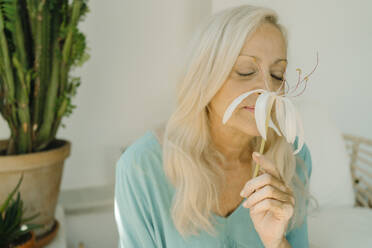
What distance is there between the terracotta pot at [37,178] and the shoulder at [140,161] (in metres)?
0.43

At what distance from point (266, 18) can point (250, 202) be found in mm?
443

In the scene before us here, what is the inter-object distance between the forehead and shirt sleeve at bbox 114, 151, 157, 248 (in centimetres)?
39

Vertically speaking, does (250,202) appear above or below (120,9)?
below

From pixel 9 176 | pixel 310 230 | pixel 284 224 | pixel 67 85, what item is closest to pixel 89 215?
pixel 9 176

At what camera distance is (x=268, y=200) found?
0.60 m

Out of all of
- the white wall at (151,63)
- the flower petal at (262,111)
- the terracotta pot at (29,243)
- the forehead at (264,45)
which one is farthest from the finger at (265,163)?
the white wall at (151,63)

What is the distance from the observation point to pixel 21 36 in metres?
1.08

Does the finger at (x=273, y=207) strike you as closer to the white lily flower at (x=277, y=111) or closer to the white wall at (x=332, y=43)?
the white lily flower at (x=277, y=111)

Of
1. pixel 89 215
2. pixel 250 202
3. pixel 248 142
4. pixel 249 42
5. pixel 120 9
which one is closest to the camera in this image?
pixel 250 202

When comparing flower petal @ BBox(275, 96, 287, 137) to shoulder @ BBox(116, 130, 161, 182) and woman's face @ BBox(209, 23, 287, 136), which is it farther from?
shoulder @ BBox(116, 130, 161, 182)

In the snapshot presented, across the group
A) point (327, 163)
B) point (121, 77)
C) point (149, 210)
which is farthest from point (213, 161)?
point (121, 77)

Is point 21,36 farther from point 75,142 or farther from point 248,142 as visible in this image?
point 248,142

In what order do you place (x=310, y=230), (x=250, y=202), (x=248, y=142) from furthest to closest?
1. (x=310, y=230)
2. (x=248, y=142)
3. (x=250, y=202)

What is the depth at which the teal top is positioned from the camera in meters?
0.82
